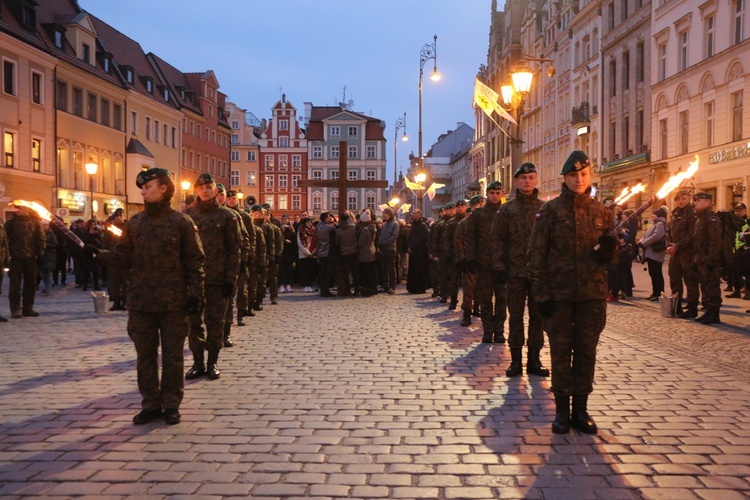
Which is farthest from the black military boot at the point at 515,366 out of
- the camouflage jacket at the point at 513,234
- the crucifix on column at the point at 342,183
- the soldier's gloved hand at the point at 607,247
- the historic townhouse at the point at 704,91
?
the historic townhouse at the point at 704,91

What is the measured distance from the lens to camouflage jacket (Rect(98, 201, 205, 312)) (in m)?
5.97

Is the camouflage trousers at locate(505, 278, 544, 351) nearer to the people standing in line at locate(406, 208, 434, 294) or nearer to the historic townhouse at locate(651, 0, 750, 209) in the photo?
the people standing in line at locate(406, 208, 434, 294)

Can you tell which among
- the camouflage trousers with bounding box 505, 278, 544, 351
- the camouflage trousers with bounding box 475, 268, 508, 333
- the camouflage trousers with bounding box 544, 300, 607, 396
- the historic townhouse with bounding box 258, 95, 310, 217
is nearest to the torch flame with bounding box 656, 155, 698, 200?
the camouflage trousers with bounding box 544, 300, 607, 396

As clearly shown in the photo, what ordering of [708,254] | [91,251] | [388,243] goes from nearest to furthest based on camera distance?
[91,251] < [708,254] < [388,243]

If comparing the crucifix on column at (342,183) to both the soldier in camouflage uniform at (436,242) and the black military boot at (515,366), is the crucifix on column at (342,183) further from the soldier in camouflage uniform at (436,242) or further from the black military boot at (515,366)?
the black military boot at (515,366)

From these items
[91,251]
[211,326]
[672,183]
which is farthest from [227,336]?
[672,183]

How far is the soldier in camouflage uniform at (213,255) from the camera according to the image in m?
7.87

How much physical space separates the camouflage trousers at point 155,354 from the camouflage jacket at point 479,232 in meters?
4.87

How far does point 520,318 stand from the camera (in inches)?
326

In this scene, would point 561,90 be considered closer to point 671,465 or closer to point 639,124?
point 639,124

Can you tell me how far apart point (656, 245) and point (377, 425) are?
1128 centimetres

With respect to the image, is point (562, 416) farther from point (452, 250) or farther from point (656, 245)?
point (656, 245)

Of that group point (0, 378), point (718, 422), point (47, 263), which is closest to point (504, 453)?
point (718, 422)

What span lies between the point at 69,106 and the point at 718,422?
39.6 m
